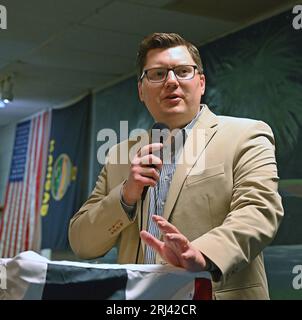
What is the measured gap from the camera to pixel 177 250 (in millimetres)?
831

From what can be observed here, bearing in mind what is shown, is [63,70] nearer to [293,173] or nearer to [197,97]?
[293,173]

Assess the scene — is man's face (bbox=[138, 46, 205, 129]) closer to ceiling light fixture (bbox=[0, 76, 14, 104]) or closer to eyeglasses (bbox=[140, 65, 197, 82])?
eyeglasses (bbox=[140, 65, 197, 82])

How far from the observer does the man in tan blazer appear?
3.04 ft

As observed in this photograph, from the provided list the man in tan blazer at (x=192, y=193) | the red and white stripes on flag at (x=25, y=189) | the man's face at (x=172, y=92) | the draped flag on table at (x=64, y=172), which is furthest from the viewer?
the red and white stripes on flag at (x=25, y=189)

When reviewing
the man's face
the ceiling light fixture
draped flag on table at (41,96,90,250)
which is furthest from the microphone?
draped flag on table at (41,96,90,250)

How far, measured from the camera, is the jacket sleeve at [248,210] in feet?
2.93

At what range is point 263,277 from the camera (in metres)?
1.12

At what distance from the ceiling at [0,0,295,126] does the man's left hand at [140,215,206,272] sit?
269cm

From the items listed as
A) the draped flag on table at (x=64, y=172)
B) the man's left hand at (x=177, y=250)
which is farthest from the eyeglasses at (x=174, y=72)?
the draped flag on table at (x=64, y=172)

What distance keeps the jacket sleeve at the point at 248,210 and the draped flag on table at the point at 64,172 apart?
4.25 m

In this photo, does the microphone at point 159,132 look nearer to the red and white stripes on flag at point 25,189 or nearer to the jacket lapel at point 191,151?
the jacket lapel at point 191,151

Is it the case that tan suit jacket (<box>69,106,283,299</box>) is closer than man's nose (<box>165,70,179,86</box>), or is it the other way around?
tan suit jacket (<box>69,106,283,299</box>)

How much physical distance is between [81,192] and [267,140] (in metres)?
4.30

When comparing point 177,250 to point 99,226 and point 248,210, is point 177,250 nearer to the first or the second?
point 248,210
